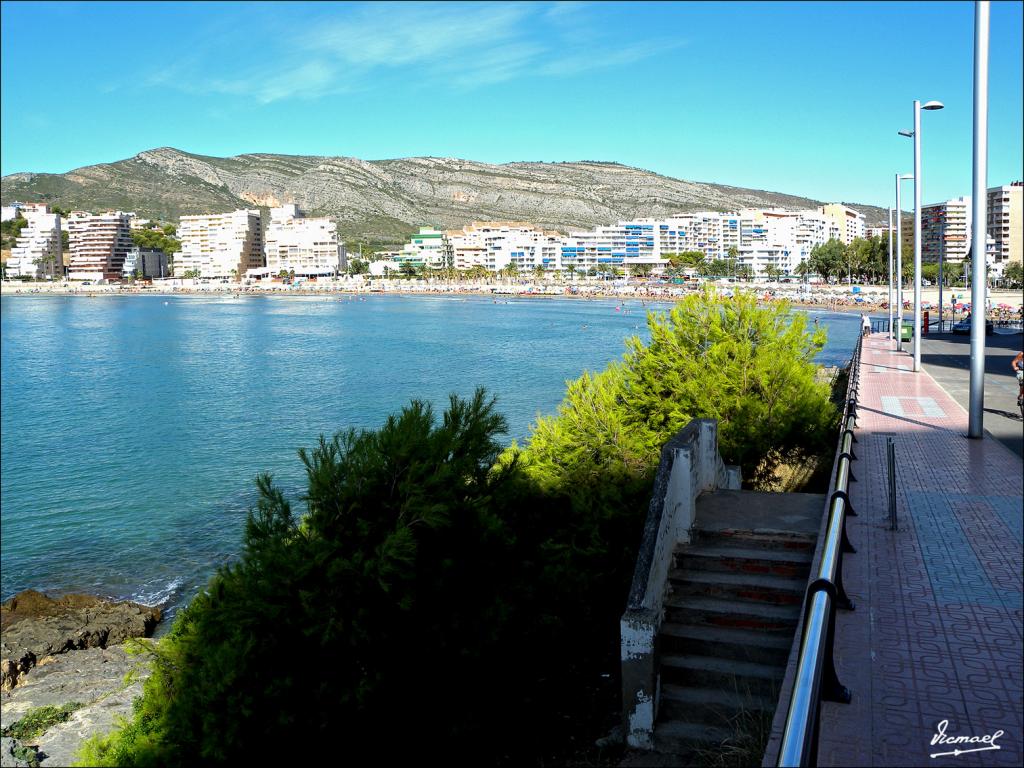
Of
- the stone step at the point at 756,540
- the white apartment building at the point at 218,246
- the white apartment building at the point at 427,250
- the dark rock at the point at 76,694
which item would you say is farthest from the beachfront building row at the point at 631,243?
the stone step at the point at 756,540

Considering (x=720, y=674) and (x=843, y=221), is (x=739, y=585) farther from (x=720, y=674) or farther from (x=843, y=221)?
(x=843, y=221)

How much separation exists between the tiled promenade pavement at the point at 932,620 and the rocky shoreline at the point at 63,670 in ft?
21.8

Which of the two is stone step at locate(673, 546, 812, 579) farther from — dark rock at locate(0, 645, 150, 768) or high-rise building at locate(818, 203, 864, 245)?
high-rise building at locate(818, 203, 864, 245)

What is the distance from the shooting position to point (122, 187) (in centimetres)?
18888

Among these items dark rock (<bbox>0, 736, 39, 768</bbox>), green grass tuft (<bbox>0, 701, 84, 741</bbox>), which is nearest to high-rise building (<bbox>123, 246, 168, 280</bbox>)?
green grass tuft (<bbox>0, 701, 84, 741</bbox>)

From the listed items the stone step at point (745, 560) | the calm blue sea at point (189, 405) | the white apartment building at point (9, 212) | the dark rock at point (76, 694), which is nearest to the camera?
the stone step at point (745, 560)

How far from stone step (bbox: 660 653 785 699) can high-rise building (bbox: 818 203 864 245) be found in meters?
176

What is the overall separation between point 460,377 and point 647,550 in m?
33.7

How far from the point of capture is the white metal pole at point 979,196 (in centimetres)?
203

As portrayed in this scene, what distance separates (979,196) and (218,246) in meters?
166

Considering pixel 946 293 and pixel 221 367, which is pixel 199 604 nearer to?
pixel 221 367

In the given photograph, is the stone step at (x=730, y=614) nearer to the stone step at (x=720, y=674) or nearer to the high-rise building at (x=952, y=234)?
the stone step at (x=720, y=674)

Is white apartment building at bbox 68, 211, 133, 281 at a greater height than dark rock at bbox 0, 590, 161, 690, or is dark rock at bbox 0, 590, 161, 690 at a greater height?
white apartment building at bbox 68, 211, 133, 281

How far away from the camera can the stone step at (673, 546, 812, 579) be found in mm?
5258
